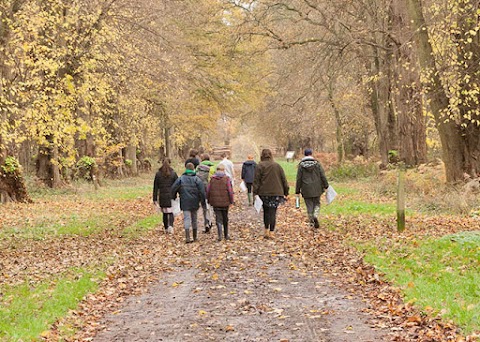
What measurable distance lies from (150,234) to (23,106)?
6.26 metres

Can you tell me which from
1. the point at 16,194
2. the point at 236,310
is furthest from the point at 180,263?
the point at 16,194

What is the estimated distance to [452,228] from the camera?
42.4 feet

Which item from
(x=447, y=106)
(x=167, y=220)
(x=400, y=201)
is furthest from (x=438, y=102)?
(x=167, y=220)

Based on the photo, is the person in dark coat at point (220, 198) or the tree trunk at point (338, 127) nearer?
the person in dark coat at point (220, 198)

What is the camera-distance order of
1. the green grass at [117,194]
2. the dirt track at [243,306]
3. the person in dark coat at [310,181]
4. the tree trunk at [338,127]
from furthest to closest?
1. the tree trunk at [338,127]
2. the green grass at [117,194]
3. the person in dark coat at [310,181]
4. the dirt track at [243,306]

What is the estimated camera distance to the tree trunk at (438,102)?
56.9ft

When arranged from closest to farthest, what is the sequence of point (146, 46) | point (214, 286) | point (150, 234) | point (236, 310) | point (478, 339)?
point (478, 339) < point (236, 310) < point (214, 286) < point (150, 234) < point (146, 46)

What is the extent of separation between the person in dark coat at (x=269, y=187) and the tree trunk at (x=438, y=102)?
5.75 meters

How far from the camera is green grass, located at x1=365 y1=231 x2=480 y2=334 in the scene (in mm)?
7106

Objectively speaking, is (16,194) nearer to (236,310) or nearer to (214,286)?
(214,286)

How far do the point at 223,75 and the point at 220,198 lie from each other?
21.3m

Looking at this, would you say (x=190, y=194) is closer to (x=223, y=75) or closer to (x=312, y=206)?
(x=312, y=206)

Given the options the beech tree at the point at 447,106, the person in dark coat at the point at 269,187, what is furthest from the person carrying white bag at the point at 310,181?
the beech tree at the point at 447,106

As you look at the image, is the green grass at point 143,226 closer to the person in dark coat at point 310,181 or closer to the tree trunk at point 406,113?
the person in dark coat at point 310,181
